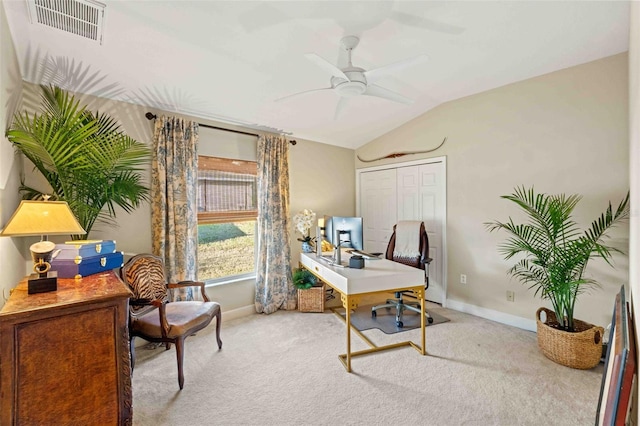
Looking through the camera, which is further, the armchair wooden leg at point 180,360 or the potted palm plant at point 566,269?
the potted palm plant at point 566,269

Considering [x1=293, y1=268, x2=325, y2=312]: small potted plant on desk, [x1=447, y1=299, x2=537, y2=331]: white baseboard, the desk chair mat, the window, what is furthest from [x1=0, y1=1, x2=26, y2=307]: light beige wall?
[x1=447, y1=299, x2=537, y2=331]: white baseboard

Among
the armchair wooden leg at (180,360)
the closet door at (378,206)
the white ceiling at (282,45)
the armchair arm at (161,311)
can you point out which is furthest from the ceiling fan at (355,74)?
the armchair wooden leg at (180,360)

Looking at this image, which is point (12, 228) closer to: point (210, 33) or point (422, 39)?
point (210, 33)

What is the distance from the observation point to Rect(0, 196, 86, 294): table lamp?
136 cm

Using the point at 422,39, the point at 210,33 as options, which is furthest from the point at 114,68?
the point at 422,39

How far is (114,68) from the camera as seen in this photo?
2281 millimetres

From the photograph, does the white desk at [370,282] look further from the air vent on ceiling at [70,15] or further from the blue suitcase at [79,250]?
the air vent on ceiling at [70,15]

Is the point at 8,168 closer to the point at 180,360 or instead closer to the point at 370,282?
the point at 180,360

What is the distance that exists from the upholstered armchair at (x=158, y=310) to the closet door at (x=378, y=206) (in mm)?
2895

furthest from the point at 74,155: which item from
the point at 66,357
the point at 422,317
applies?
the point at 422,317

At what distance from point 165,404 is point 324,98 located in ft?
10.6

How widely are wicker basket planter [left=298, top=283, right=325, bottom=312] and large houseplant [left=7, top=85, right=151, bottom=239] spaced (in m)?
2.32

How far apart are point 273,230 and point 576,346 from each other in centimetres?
329

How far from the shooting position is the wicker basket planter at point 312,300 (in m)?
3.68
